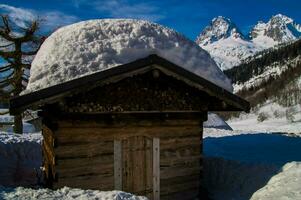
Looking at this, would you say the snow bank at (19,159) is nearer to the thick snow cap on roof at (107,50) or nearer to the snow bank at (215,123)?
the thick snow cap on roof at (107,50)

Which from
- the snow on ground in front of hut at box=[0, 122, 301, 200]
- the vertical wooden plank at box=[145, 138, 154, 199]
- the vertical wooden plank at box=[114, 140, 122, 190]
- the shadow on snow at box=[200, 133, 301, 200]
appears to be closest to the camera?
the snow on ground in front of hut at box=[0, 122, 301, 200]

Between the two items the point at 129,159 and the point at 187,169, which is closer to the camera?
the point at 129,159

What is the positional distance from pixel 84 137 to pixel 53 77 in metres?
1.60

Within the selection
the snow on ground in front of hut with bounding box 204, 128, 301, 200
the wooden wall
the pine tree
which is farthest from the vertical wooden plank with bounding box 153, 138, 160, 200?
the pine tree

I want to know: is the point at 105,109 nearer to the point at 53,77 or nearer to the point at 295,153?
the point at 53,77

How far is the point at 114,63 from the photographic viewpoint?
1066 cm

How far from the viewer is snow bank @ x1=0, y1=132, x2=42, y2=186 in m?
15.7

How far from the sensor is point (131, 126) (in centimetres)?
1099

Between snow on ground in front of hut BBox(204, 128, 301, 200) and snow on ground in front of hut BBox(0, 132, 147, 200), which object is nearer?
snow on ground in front of hut BBox(204, 128, 301, 200)

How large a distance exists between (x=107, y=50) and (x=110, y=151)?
2410mm

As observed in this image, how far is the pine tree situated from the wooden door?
13106mm

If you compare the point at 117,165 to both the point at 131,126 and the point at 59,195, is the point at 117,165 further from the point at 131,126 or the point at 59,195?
the point at 59,195

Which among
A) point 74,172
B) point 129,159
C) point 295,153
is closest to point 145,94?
point 129,159

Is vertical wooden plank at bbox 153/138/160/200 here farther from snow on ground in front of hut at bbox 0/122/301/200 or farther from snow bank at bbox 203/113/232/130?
snow bank at bbox 203/113/232/130
